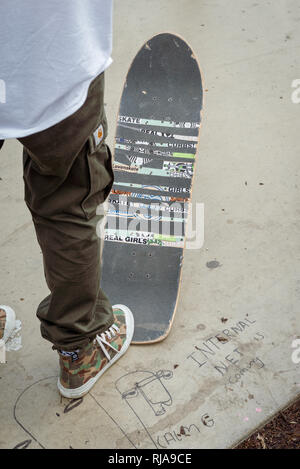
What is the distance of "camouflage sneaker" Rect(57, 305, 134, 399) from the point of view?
178 cm

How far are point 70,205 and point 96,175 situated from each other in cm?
11

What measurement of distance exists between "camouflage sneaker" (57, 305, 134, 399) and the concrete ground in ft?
0.13

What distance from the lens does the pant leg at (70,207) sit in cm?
132

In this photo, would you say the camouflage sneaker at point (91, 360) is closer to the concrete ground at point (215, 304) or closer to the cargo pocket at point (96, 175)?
the concrete ground at point (215, 304)

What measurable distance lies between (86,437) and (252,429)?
0.54m

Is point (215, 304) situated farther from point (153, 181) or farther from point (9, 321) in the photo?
point (9, 321)

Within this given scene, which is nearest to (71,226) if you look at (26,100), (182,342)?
(26,100)

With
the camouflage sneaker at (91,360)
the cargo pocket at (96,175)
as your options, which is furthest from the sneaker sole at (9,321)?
the cargo pocket at (96,175)

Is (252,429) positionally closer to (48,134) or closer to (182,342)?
(182,342)

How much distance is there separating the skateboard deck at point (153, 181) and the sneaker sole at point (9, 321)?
0.39 m

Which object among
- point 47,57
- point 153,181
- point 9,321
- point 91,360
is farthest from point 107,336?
point 47,57

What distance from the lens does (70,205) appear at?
1.44 meters

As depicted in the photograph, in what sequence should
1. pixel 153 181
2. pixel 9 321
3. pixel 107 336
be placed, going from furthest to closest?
pixel 153 181, pixel 9 321, pixel 107 336

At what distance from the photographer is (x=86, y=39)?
1218mm
